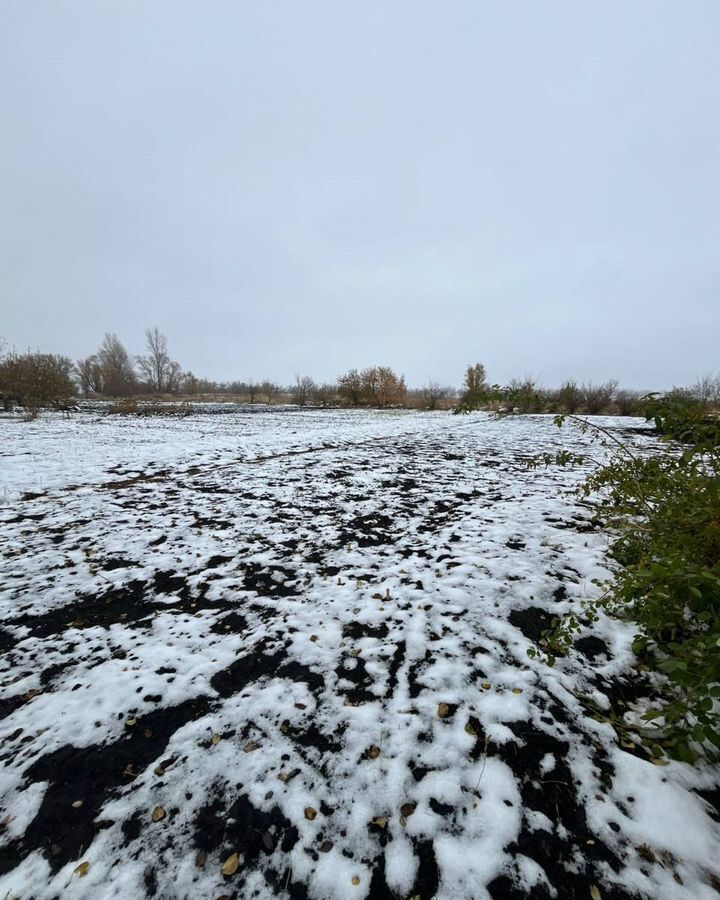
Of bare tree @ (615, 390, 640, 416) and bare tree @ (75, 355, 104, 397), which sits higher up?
bare tree @ (75, 355, 104, 397)

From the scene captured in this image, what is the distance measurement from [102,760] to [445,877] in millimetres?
1627

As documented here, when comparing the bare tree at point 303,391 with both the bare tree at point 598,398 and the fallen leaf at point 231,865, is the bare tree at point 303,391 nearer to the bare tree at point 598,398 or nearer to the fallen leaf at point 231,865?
the bare tree at point 598,398

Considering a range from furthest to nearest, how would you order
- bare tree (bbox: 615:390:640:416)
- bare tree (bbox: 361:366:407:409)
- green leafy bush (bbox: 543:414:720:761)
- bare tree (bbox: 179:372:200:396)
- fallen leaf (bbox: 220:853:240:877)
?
bare tree (bbox: 179:372:200:396), bare tree (bbox: 361:366:407:409), bare tree (bbox: 615:390:640:416), green leafy bush (bbox: 543:414:720:761), fallen leaf (bbox: 220:853:240:877)

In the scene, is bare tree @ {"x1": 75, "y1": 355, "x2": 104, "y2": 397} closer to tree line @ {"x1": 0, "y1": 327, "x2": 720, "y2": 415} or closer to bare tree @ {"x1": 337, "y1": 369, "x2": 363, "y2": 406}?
tree line @ {"x1": 0, "y1": 327, "x2": 720, "y2": 415}

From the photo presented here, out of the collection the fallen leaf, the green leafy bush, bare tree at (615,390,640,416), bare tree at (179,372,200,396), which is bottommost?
the fallen leaf

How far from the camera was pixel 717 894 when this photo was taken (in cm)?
126

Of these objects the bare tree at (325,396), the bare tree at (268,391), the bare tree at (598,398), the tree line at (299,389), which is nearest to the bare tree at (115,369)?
the tree line at (299,389)

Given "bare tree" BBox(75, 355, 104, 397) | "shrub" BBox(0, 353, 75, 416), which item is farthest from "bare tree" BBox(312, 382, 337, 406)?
"bare tree" BBox(75, 355, 104, 397)

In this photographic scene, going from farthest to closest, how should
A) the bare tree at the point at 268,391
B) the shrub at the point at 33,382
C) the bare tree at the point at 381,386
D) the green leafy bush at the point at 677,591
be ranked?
1. the bare tree at the point at 268,391
2. the bare tree at the point at 381,386
3. the shrub at the point at 33,382
4. the green leafy bush at the point at 677,591

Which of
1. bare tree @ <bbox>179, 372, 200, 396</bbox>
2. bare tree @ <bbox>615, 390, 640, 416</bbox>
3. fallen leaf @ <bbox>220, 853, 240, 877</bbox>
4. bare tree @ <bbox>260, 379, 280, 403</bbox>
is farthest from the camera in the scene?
bare tree @ <bbox>179, 372, 200, 396</bbox>

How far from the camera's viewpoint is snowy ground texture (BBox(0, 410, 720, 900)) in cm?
138

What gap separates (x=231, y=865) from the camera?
1381mm

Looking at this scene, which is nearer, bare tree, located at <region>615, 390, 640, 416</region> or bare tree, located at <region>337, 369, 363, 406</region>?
bare tree, located at <region>615, 390, 640, 416</region>

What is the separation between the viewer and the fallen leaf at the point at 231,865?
4.47ft
